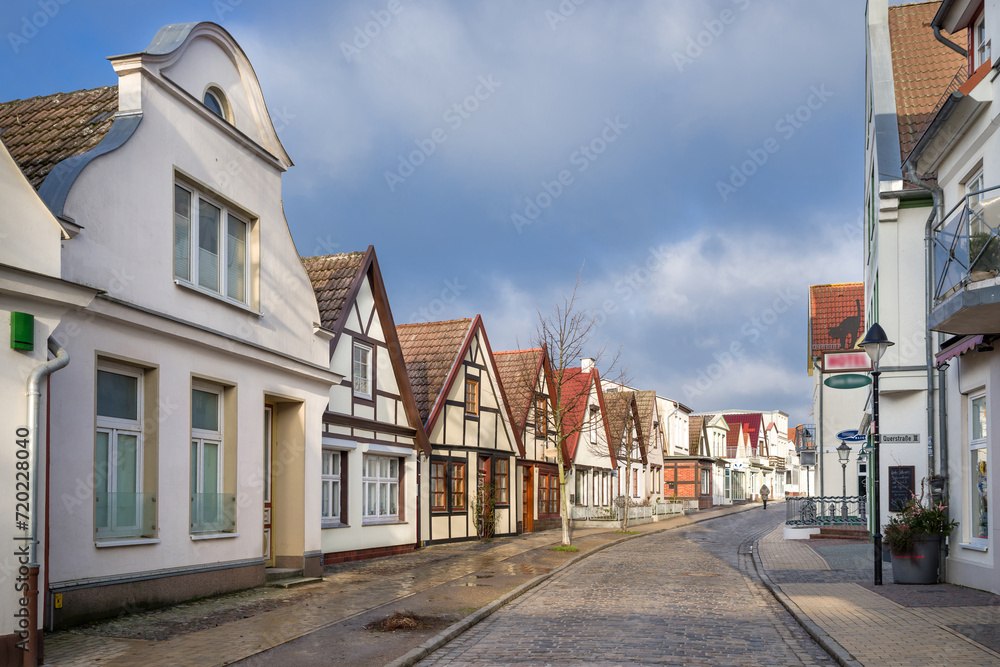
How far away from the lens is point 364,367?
2062 cm

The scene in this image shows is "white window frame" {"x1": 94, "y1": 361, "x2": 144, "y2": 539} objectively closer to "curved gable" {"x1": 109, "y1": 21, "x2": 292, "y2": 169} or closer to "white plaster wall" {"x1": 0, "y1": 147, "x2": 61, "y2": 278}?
"white plaster wall" {"x1": 0, "y1": 147, "x2": 61, "y2": 278}

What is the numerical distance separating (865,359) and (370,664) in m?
24.0

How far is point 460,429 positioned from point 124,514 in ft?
50.6

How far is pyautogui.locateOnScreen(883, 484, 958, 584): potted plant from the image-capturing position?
14.6 metres

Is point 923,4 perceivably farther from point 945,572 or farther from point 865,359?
point 945,572

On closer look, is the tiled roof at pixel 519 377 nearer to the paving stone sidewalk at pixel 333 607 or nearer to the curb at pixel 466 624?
the paving stone sidewalk at pixel 333 607

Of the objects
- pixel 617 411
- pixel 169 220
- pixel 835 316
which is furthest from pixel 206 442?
pixel 617 411

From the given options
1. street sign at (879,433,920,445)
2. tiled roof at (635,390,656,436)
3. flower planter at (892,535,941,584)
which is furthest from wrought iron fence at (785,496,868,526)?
tiled roof at (635,390,656,436)

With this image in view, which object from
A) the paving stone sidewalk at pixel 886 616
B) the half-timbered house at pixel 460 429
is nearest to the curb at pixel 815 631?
the paving stone sidewalk at pixel 886 616

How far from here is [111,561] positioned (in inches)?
411

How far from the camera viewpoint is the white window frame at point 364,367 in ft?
65.7

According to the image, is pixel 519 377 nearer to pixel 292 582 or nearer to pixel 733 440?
pixel 292 582

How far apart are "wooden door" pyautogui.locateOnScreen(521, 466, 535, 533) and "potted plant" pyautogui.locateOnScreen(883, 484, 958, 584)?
17.6 m

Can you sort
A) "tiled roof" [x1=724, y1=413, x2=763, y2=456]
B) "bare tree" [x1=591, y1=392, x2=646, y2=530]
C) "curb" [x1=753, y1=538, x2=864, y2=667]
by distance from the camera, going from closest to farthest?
"curb" [x1=753, y1=538, x2=864, y2=667] → "bare tree" [x1=591, y1=392, x2=646, y2=530] → "tiled roof" [x1=724, y1=413, x2=763, y2=456]
